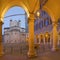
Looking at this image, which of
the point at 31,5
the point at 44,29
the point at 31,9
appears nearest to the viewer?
the point at 31,9

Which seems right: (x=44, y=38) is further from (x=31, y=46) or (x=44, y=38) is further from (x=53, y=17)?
(x=31, y=46)

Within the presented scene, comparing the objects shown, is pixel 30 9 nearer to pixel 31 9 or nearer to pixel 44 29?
pixel 31 9

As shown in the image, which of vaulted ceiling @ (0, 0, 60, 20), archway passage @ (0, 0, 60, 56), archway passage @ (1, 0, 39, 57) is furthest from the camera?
vaulted ceiling @ (0, 0, 60, 20)

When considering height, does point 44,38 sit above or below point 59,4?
below

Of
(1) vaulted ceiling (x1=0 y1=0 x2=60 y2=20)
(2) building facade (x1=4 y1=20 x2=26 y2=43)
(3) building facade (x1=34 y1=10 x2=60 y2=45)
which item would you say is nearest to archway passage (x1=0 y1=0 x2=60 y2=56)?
(1) vaulted ceiling (x1=0 y1=0 x2=60 y2=20)

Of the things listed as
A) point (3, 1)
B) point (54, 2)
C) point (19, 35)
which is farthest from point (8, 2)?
point (19, 35)

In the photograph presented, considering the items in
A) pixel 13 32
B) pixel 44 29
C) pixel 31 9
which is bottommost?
pixel 31 9

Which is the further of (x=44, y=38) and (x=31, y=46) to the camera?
(x=44, y=38)

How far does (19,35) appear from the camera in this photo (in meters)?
61.9

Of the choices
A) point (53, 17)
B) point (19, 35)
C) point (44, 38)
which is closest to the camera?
point (53, 17)

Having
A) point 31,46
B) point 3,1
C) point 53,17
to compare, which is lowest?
point 31,46

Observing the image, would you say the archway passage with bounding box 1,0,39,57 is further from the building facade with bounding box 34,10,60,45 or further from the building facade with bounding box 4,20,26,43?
the building facade with bounding box 4,20,26,43

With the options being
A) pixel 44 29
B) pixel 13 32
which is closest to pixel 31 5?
pixel 44 29

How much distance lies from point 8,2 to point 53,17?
16.5 feet
